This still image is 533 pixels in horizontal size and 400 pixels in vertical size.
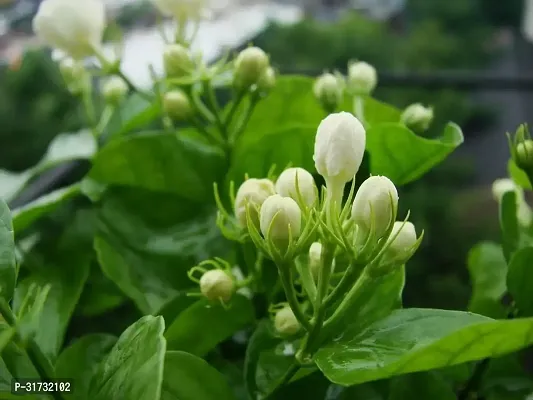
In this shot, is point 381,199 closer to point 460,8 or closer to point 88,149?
point 88,149

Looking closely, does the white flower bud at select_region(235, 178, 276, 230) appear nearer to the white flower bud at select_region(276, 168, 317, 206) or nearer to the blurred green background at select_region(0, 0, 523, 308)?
the white flower bud at select_region(276, 168, 317, 206)

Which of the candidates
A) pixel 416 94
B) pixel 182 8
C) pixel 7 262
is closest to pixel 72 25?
pixel 182 8

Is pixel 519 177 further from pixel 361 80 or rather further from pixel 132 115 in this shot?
pixel 132 115

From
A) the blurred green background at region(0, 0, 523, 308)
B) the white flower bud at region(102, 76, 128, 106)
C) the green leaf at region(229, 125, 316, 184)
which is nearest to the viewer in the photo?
the green leaf at region(229, 125, 316, 184)

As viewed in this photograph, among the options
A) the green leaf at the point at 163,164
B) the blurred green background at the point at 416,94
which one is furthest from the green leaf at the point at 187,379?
the blurred green background at the point at 416,94

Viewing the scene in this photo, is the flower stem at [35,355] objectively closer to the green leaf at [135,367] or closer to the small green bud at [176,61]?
the green leaf at [135,367]

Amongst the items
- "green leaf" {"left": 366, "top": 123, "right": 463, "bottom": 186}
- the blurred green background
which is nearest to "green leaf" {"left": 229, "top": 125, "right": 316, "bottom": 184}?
"green leaf" {"left": 366, "top": 123, "right": 463, "bottom": 186}

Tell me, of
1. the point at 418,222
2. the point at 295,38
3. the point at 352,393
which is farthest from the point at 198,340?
the point at 295,38
